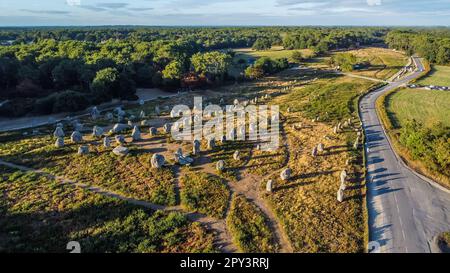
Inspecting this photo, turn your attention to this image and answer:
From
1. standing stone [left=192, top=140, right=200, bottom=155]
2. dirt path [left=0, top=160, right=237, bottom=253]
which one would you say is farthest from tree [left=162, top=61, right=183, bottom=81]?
dirt path [left=0, top=160, right=237, bottom=253]

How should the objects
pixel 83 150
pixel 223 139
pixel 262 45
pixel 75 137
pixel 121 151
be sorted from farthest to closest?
pixel 262 45 → pixel 223 139 → pixel 75 137 → pixel 83 150 → pixel 121 151

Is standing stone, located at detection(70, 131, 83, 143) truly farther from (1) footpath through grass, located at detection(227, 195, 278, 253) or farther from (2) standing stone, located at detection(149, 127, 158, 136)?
(1) footpath through grass, located at detection(227, 195, 278, 253)

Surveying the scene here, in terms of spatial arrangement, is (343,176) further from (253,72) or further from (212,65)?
(253,72)

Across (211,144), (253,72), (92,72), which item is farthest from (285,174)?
(253,72)

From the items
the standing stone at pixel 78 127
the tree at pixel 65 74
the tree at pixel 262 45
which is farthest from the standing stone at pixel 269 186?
the tree at pixel 262 45

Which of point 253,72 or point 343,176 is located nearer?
point 343,176

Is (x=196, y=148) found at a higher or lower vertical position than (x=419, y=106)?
lower

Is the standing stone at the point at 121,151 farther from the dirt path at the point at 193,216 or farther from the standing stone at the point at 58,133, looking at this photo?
the standing stone at the point at 58,133

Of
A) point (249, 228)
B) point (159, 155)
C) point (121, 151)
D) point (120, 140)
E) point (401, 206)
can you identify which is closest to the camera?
point (249, 228)
